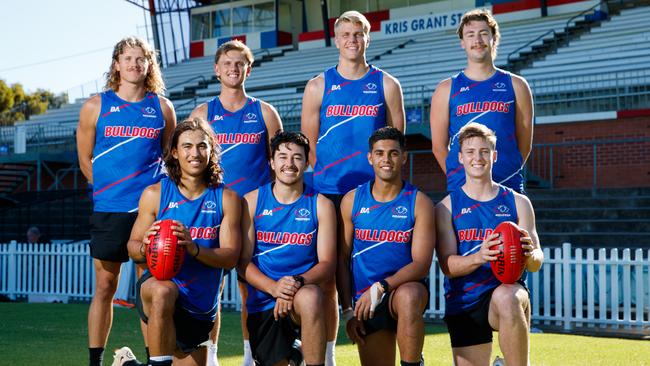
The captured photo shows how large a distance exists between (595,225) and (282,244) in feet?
29.8

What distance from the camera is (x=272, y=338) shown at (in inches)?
180

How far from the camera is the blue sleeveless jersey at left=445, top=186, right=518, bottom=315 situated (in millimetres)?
4441

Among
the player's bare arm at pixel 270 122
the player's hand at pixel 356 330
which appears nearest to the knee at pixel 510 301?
the player's hand at pixel 356 330

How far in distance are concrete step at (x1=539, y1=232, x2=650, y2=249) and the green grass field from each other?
3.58 meters

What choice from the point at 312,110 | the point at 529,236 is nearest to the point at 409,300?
the point at 529,236

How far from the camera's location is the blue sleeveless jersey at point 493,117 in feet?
15.9

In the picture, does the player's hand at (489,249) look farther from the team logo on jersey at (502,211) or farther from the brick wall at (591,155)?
the brick wall at (591,155)

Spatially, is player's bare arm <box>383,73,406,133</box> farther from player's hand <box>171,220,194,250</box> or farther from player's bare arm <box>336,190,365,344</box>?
player's hand <box>171,220,194,250</box>

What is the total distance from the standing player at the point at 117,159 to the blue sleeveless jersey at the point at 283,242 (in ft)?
3.17

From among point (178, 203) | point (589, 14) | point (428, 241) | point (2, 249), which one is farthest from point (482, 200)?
point (589, 14)

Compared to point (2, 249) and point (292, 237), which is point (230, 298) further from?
point (292, 237)

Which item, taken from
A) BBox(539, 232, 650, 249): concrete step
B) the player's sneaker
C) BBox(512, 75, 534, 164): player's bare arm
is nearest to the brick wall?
BBox(539, 232, 650, 249): concrete step

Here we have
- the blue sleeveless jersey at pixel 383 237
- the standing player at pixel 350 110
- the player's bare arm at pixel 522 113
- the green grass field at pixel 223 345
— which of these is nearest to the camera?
the blue sleeveless jersey at pixel 383 237

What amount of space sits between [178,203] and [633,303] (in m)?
7.23
